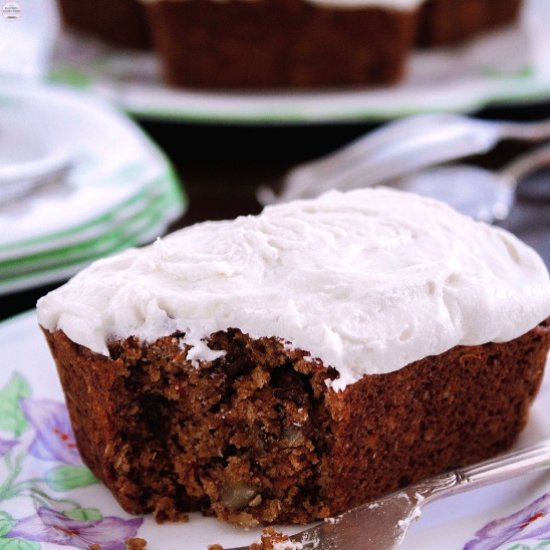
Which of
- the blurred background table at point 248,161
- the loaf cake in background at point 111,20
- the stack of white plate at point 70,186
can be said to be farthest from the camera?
the loaf cake in background at point 111,20

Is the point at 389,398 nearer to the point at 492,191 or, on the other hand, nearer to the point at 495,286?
the point at 495,286

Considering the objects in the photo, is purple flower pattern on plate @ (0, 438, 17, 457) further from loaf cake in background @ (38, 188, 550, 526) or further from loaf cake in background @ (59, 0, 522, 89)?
loaf cake in background @ (59, 0, 522, 89)

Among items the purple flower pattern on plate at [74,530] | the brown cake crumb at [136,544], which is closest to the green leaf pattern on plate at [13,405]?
the purple flower pattern on plate at [74,530]

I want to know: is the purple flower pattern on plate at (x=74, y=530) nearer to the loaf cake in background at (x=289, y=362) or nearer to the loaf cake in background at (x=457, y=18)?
the loaf cake in background at (x=289, y=362)

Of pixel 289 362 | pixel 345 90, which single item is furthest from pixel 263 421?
pixel 345 90

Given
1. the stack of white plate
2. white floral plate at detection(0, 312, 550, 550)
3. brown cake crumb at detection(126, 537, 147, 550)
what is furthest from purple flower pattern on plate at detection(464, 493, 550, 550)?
the stack of white plate
